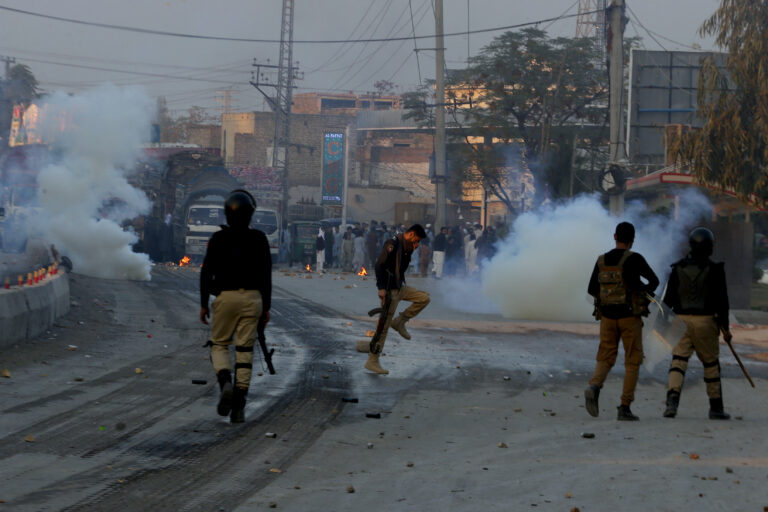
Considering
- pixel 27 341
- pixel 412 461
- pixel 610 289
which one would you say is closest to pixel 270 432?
pixel 412 461

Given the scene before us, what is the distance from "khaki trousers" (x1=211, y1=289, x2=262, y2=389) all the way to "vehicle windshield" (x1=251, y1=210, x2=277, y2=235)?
31.7 metres

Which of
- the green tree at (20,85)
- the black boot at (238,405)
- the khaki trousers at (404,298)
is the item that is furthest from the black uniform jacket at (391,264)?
the green tree at (20,85)

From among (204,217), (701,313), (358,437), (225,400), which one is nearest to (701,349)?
(701,313)

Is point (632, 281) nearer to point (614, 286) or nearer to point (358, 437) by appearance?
point (614, 286)

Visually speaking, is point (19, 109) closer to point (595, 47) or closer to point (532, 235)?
point (595, 47)

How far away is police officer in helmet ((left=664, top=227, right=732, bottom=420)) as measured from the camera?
8.46m

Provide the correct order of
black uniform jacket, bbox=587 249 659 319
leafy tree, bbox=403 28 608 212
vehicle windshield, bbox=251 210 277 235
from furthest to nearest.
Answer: leafy tree, bbox=403 28 608 212 → vehicle windshield, bbox=251 210 277 235 → black uniform jacket, bbox=587 249 659 319

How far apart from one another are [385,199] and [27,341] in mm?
58649

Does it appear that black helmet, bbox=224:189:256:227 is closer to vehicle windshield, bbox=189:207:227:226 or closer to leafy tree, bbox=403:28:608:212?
vehicle windshield, bbox=189:207:227:226

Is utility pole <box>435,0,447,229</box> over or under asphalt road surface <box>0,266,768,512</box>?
over

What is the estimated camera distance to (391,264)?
11062 millimetres

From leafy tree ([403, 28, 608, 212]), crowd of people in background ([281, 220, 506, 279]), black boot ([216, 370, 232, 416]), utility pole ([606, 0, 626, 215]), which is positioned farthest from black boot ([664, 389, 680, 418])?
leafy tree ([403, 28, 608, 212])

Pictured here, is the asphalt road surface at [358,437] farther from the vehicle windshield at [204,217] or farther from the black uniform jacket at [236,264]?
the vehicle windshield at [204,217]

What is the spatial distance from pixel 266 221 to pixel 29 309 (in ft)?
88.7
